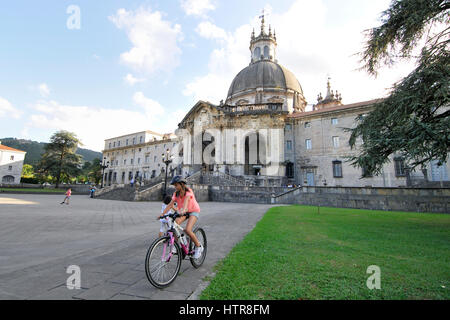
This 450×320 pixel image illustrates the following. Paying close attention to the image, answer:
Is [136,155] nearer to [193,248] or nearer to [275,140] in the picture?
[275,140]

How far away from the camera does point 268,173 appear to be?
29312 millimetres

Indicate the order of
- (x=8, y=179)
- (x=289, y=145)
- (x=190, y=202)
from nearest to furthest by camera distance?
(x=190, y=202)
(x=289, y=145)
(x=8, y=179)

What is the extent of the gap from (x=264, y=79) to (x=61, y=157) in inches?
1670

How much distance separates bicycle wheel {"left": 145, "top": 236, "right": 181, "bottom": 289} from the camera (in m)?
2.76

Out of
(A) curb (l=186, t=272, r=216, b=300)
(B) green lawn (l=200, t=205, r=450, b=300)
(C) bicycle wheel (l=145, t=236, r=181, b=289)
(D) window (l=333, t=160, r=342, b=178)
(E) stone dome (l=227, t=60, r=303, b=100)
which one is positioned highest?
(E) stone dome (l=227, t=60, r=303, b=100)

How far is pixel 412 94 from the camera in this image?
7441 millimetres

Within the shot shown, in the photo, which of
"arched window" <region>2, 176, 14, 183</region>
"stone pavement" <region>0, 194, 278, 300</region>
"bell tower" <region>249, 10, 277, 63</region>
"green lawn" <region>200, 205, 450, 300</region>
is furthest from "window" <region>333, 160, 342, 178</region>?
"arched window" <region>2, 176, 14, 183</region>

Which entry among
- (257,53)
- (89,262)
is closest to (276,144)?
(257,53)

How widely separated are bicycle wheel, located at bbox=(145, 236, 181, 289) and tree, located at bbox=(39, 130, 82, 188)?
1895 inches

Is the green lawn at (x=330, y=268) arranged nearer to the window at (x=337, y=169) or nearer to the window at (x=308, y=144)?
the window at (x=337, y=169)

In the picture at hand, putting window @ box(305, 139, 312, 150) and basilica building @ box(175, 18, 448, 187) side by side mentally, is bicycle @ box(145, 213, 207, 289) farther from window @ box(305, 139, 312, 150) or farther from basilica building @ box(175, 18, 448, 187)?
window @ box(305, 139, 312, 150)
